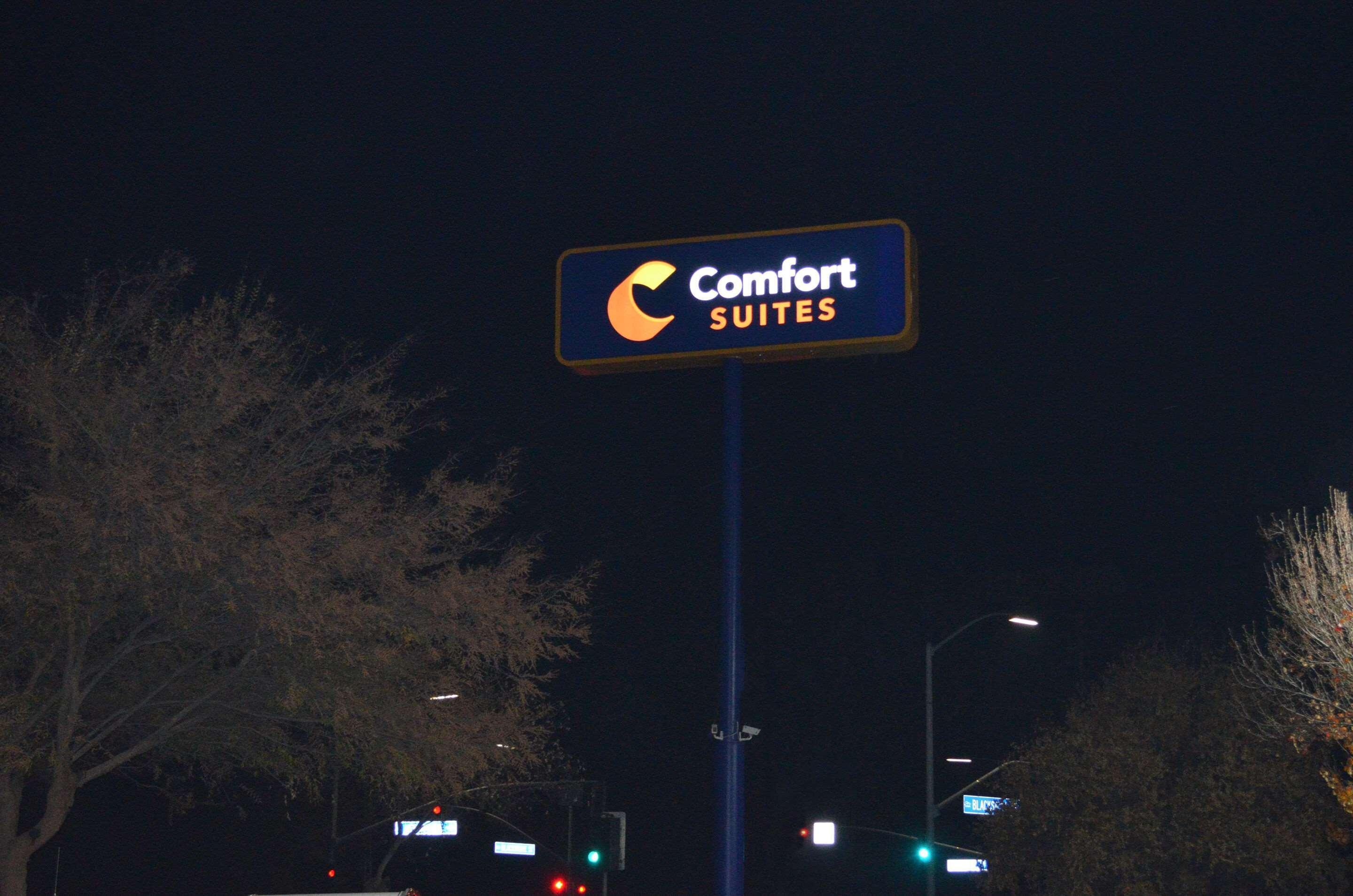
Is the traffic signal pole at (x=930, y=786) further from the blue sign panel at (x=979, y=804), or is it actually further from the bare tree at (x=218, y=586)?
the bare tree at (x=218, y=586)

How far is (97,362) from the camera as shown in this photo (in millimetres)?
14727

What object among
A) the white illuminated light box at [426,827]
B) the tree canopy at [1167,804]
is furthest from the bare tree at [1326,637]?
the white illuminated light box at [426,827]

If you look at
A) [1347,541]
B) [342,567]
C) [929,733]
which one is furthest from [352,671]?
[929,733]

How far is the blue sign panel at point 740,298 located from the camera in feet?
42.2

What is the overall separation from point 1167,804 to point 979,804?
6609 mm

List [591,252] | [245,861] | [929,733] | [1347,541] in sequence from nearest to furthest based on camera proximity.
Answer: [591,252] < [1347,541] < [929,733] < [245,861]

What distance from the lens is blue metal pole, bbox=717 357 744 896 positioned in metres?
12.1

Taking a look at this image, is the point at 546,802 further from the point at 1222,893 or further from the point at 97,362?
the point at 97,362

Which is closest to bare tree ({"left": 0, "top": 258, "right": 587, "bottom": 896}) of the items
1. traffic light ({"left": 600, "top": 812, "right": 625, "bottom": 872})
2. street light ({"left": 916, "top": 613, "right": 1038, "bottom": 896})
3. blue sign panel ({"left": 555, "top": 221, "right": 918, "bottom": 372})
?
blue sign panel ({"left": 555, "top": 221, "right": 918, "bottom": 372})

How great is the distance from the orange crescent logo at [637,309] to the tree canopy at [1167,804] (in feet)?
67.8

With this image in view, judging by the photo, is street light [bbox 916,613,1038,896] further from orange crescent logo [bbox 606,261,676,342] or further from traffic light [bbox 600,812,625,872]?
orange crescent logo [bbox 606,261,676,342]

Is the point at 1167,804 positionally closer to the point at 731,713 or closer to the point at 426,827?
the point at 731,713

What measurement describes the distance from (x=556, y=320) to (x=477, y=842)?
7791 centimetres

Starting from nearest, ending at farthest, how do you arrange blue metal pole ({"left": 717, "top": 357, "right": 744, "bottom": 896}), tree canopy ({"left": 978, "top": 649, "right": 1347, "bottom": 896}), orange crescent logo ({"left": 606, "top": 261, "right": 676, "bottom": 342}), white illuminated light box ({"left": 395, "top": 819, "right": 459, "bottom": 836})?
blue metal pole ({"left": 717, "top": 357, "right": 744, "bottom": 896}) < orange crescent logo ({"left": 606, "top": 261, "right": 676, "bottom": 342}) < tree canopy ({"left": 978, "top": 649, "right": 1347, "bottom": 896}) < white illuminated light box ({"left": 395, "top": 819, "right": 459, "bottom": 836})
